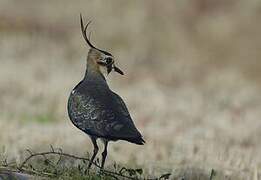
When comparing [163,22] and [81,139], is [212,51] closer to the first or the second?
[163,22]

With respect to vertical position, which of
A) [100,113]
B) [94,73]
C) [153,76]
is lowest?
[100,113]

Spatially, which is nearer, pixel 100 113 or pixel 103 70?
pixel 100 113

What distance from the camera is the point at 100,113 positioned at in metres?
6.43

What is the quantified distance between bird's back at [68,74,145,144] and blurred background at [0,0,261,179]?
2614mm

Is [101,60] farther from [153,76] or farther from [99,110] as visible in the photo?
[153,76]

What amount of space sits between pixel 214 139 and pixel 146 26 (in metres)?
8.19

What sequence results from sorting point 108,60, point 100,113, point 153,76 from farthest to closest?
point 153,76
point 108,60
point 100,113

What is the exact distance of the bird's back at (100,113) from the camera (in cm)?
629

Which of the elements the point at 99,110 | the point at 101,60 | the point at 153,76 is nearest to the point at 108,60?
the point at 101,60

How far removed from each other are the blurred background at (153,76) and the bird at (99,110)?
2599 mm

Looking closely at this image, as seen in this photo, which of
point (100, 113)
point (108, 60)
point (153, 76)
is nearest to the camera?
point (100, 113)

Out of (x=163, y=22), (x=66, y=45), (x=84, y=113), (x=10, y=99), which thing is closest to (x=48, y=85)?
(x=10, y=99)

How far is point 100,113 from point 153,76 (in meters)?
11.6

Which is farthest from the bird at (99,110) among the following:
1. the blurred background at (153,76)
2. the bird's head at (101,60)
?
A: the blurred background at (153,76)
